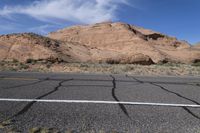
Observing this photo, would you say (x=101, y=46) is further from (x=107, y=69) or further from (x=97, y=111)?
(x=97, y=111)

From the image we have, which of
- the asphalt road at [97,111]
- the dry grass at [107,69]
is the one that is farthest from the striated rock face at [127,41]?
the asphalt road at [97,111]

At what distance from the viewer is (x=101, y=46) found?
2466 inches

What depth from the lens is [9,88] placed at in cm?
1043

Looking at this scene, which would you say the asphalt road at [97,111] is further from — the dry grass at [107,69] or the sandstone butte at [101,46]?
the sandstone butte at [101,46]

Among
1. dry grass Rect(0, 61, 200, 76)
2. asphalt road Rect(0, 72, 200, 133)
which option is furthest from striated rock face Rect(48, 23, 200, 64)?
asphalt road Rect(0, 72, 200, 133)

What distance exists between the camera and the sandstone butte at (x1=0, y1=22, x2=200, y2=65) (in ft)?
149

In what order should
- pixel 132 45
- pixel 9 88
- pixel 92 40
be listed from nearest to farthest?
pixel 9 88
pixel 132 45
pixel 92 40

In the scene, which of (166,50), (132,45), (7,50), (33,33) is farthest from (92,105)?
(166,50)

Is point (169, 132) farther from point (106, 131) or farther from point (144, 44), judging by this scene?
point (144, 44)

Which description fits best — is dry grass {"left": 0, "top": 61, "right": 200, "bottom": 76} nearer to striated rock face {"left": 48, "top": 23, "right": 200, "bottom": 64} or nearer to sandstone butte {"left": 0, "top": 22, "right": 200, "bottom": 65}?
sandstone butte {"left": 0, "top": 22, "right": 200, "bottom": 65}

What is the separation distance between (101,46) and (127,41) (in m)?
5.13

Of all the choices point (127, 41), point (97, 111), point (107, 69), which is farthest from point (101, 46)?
point (97, 111)

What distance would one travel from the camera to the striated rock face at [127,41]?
5791cm

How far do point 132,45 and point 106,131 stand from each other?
180ft
